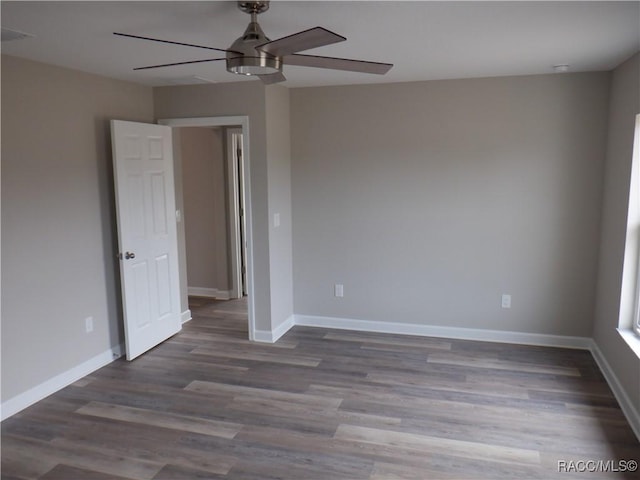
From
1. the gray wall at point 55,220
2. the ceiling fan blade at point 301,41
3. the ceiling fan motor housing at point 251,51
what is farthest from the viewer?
the gray wall at point 55,220

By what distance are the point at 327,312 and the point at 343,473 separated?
243cm

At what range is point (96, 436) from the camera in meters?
3.07

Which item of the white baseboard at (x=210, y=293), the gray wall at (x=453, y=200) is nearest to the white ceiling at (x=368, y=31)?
the gray wall at (x=453, y=200)

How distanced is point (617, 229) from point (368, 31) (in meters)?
2.34

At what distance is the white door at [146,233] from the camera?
4.04 meters

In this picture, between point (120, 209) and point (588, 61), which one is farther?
point (120, 209)

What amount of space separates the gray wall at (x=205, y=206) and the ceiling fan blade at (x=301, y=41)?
3.95m

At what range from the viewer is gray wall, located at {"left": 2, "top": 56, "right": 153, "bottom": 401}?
129 inches

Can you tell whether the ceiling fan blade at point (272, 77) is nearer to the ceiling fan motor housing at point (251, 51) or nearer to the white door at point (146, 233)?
the ceiling fan motor housing at point (251, 51)

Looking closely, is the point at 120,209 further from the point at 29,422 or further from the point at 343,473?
the point at 343,473

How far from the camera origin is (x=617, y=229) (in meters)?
3.64

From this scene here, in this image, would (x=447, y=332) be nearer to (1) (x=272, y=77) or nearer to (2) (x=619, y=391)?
(2) (x=619, y=391)

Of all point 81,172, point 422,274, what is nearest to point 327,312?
point 422,274

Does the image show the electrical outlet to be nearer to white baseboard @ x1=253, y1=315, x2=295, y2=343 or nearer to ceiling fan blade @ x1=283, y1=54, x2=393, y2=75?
white baseboard @ x1=253, y1=315, x2=295, y2=343
